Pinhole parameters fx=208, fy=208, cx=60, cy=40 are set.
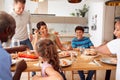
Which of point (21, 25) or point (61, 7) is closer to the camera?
point (21, 25)

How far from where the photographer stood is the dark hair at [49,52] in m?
1.81

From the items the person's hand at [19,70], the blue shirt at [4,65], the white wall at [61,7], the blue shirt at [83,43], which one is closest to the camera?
the blue shirt at [4,65]

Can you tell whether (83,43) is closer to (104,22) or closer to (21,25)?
(21,25)

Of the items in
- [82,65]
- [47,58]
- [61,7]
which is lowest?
[82,65]

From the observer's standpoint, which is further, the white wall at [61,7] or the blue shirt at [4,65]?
the white wall at [61,7]

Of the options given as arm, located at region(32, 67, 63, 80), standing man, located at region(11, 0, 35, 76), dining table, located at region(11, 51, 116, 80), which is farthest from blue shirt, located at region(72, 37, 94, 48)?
arm, located at region(32, 67, 63, 80)

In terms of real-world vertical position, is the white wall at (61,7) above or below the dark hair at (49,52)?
above

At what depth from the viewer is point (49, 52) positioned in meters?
1.83

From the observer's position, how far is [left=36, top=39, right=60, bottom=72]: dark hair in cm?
181

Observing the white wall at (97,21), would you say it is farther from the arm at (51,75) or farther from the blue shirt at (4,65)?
the blue shirt at (4,65)

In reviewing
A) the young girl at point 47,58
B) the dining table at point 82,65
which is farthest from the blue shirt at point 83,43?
the young girl at point 47,58

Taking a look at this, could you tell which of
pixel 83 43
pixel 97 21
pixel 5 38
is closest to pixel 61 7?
pixel 97 21

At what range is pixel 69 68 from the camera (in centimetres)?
192

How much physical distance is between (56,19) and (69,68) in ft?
17.0
